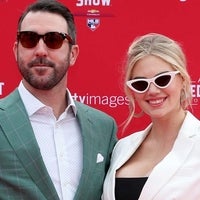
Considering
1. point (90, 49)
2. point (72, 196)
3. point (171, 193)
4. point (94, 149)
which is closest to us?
point (171, 193)

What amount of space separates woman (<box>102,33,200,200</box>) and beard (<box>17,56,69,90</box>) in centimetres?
31

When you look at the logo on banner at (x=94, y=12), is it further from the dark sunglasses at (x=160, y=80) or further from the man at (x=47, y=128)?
the dark sunglasses at (x=160, y=80)

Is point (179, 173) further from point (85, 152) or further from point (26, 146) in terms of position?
point (26, 146)

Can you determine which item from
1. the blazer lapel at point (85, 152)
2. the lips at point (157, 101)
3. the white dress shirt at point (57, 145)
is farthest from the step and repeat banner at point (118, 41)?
the lips at point (157, 101)

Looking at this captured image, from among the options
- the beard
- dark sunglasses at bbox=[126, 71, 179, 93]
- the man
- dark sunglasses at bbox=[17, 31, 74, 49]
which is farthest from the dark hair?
dark sunglasses at bbox=[126, 71, 179, 93]

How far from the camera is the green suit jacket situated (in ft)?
6.94

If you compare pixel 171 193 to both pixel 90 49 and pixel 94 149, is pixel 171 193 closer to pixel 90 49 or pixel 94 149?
pixel 94 149

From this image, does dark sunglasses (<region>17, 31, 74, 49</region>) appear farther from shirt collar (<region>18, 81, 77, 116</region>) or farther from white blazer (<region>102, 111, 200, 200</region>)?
white blazer (<region>102, 111, 200, 200</region>)

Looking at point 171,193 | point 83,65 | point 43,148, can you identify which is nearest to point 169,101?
point 171,193

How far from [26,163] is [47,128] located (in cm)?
20

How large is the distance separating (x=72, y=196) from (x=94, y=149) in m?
0.25

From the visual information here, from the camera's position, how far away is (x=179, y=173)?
211 centimetres

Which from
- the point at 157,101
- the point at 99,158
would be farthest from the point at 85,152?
the point at 157,101

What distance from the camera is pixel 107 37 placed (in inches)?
127
